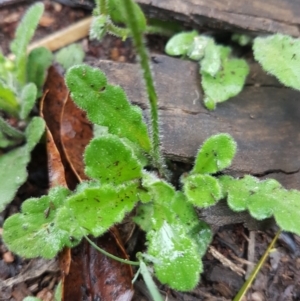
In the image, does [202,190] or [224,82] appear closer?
[202,190]

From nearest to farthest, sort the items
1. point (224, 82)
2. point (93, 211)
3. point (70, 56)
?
point (93, 211)
point (224, 82)
point (70, 56)

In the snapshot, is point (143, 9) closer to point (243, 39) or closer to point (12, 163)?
point (243, 39)

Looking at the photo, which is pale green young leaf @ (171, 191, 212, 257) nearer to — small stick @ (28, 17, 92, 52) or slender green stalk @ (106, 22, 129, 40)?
slender green stalk @ (106, 22, 129, 40)

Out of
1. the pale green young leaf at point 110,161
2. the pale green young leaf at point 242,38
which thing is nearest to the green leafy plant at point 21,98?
the pale green young leaf at point 110,161

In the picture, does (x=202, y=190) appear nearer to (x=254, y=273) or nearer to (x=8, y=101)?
(x=254, y=273)

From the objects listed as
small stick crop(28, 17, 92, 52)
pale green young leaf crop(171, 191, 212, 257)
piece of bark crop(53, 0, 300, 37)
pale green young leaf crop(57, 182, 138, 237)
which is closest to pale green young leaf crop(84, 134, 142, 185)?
pale green young leaf crop(57, 182, 138, 237)

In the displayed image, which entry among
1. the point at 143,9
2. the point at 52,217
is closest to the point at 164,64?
the point at 143,9

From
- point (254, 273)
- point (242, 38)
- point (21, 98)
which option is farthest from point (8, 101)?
point (254, 273)
